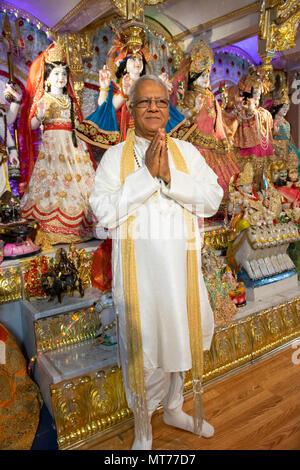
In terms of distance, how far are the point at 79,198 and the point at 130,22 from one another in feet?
5.41

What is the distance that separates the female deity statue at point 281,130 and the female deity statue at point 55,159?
3584mm

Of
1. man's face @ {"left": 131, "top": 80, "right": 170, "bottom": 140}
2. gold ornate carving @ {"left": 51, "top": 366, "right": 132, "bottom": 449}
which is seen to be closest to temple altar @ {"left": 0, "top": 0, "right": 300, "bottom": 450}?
gold ornate carving @ {"left": 51, "top": 366, "right": 132, "bottom": 449}

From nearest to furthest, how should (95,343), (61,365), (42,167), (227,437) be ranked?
(227,437)
(61,365)
(95,343)
(42,167)

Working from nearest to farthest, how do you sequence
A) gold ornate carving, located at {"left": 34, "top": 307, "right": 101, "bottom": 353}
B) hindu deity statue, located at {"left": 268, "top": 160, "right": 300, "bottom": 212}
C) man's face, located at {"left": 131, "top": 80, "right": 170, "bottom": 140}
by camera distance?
1. man's face, located at {"left": 131, "top": 80, "right": 170, "bottom": 140}
2. gold ornate carving, located at {"left": 34, "top": 307, "right": 101, "bottom": 353}
3. hindu deity statue, located at {"left": 268, "top": 160, "right": 300, "bottom": 212}

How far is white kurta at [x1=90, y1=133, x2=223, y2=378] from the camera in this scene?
1.58 metres

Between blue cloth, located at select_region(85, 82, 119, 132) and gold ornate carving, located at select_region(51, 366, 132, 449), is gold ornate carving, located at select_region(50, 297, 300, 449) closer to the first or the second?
gold ornate carving, located at select_region(51, 366, 132, 449)

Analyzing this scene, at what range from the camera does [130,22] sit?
307 centimetres

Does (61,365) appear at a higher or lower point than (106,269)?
lower

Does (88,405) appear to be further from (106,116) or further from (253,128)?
(253,128)

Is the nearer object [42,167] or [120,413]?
[120,413]

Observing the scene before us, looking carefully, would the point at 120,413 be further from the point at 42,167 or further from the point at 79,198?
the point at 42,167

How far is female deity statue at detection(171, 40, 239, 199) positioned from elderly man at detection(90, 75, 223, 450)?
2.53 m

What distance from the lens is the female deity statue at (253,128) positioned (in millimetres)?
4879
